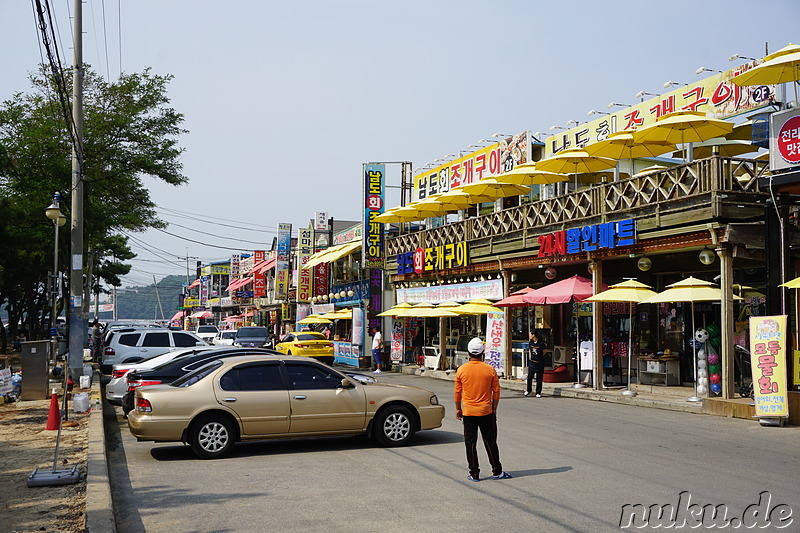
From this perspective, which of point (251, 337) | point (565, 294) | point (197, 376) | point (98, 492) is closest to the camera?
point (98, 492)

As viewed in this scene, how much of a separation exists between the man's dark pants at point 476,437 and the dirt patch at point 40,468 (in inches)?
165

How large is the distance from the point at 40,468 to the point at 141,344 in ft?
42.9

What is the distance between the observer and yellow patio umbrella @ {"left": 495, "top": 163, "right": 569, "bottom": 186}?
83.0 ft

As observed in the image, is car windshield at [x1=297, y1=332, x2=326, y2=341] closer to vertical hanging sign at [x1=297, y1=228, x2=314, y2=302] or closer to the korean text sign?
the korean text sign

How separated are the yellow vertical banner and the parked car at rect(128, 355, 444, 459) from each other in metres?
6.83

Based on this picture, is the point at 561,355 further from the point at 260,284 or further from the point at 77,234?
the point at 260,284

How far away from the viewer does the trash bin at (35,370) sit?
59.9 ft

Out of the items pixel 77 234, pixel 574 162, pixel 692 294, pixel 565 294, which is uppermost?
pixel 574 162

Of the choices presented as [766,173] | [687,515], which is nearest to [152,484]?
[687,515]

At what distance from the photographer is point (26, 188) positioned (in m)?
28.8

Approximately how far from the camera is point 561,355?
85.1ft

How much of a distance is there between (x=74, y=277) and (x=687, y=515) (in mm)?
18849

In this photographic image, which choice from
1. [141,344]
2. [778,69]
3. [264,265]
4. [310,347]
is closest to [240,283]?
[264,265]

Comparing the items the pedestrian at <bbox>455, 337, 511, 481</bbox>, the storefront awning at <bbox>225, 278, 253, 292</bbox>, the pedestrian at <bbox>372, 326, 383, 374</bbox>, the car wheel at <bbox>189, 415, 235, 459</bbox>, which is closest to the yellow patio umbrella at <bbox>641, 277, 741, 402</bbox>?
the pedestrian at <bbox>455, 337, 511, 481</bbox>
